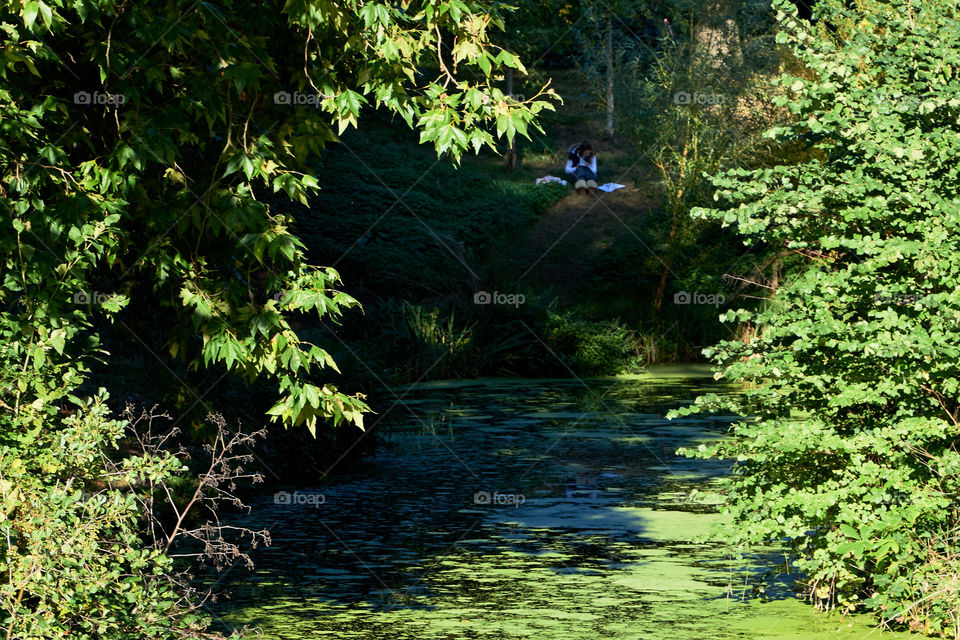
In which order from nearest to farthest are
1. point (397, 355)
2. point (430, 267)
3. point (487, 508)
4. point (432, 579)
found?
1. point (432, 579)
2. point (487, 508)
3. point (397, 355)
4. point (430, 267)

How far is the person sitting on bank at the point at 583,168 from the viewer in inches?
1097

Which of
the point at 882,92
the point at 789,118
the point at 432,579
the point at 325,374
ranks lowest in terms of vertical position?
the point at 432,579

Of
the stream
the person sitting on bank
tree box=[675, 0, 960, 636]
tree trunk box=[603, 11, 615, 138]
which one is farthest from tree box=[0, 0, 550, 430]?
tree trunk box=[603, 11, 615, 138]

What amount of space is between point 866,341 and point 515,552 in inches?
112

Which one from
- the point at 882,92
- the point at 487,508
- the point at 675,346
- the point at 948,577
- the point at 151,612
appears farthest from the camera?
the point at 675,346

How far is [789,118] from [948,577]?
17.4m

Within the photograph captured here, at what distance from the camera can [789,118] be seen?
22312 mm

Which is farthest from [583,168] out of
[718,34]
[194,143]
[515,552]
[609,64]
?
[194,143]

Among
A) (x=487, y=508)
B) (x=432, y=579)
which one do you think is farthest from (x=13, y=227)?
(x=487, y=508)

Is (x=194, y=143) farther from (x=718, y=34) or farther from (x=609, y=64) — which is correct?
(x=609, y=64)

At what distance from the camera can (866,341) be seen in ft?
19.9

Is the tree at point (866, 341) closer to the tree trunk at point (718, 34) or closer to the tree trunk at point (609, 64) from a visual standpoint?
the tree trunk at point (718, 34)

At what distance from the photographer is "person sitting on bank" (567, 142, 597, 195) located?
→ 2788 cm

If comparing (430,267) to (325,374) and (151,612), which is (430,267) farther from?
(151,612)
